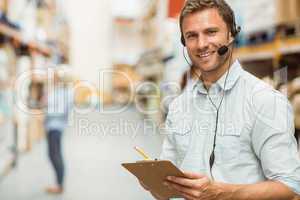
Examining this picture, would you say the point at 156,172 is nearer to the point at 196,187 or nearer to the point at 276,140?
the point at 196,187

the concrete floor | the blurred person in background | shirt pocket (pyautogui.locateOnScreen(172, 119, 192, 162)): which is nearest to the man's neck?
shirt pocket (pyautogui.locateOnScreen(172, 119, 192, 162))

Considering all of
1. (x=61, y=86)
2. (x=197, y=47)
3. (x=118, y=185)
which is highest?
(x=197, y=47)

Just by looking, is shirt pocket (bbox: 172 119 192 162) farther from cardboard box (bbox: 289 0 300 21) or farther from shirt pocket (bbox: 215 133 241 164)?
cardboard box (bbox: 289 0 300 21)

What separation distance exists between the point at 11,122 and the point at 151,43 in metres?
0.94

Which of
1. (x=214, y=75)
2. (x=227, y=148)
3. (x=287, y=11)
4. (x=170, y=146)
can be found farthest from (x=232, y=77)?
(x=287, y=11)

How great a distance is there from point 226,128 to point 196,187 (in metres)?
0.19

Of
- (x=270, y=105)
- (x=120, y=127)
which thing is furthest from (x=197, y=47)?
(x=120, y=127)

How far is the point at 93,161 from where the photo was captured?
179 cm

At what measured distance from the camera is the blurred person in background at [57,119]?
5.69ft

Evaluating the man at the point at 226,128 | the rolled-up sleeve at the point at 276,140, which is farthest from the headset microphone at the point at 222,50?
the rolled-up sleeve at the point at 276,140

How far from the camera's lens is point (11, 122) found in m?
2.16

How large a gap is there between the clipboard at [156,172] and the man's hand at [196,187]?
0.02 m

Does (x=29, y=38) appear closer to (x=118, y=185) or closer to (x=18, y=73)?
(x=18, y=73)

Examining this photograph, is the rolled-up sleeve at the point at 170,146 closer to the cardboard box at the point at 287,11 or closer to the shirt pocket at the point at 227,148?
the shirt pocket at the point at 227,148
